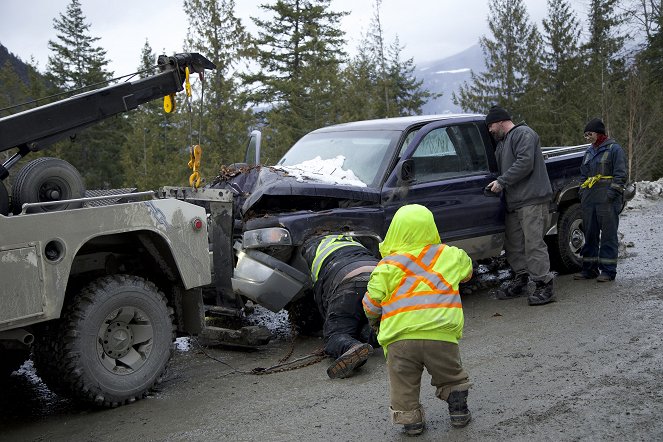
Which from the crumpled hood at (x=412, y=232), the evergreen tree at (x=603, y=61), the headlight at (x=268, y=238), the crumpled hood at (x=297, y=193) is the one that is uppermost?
the evergreen tree at (x=603, y=61)

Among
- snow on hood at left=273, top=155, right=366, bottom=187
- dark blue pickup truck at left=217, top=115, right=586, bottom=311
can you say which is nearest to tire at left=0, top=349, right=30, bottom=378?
dark blue pickup truck at left=217, top=115, right=586, bottom=311

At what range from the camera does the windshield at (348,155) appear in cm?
671

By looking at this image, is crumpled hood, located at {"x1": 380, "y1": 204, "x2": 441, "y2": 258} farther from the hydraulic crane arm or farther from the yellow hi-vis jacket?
the hydraulic crane arm

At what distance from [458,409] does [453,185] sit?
11.1 ft

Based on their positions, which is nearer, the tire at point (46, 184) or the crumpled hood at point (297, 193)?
the tire at point (46, 184)

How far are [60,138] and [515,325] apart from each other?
4.16 m

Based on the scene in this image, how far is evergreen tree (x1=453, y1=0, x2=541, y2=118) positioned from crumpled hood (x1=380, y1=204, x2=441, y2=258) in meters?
30.1

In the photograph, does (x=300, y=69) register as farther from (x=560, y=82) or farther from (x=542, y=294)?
(x=542, y=294)

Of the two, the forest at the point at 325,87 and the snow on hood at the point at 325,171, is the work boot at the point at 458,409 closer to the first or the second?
the snow on hood at the point at 325,171

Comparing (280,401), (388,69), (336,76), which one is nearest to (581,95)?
(388,69)

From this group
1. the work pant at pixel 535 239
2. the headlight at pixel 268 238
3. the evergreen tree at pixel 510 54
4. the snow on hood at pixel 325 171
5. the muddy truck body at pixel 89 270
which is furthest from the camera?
the evergreen tree at pixel 510 54

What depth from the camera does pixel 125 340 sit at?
15.9 feet

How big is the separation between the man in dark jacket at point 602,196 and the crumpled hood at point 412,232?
14.1 feet

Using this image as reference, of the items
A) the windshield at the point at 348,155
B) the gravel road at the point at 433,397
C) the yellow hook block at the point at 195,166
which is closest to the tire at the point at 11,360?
the gravel road at the point at 433,397
